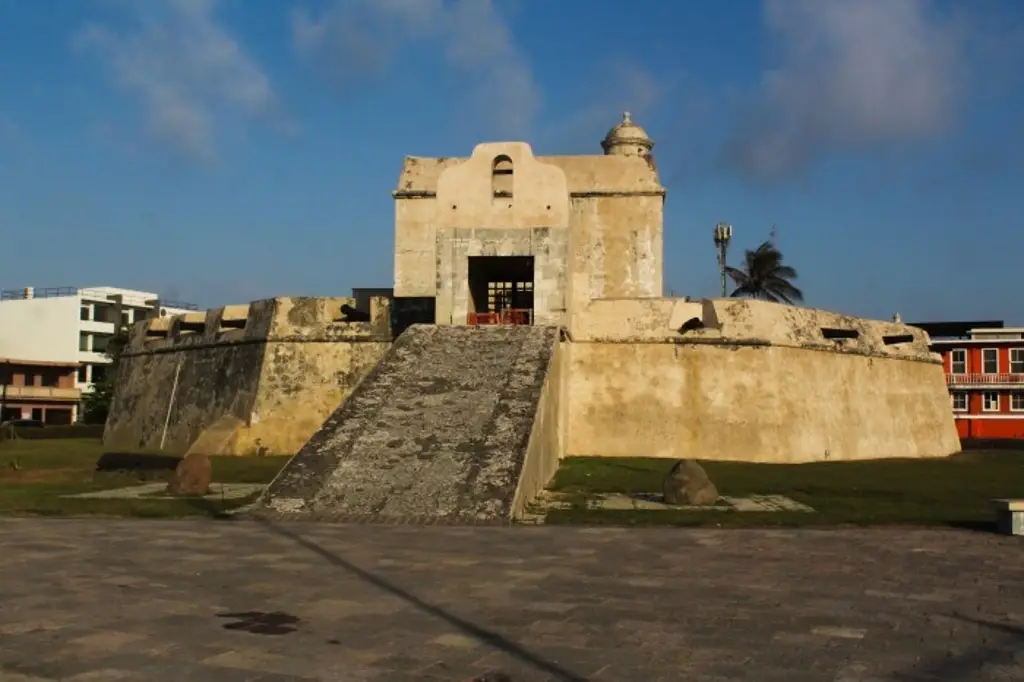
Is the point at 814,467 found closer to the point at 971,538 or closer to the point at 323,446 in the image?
the point at 971,538

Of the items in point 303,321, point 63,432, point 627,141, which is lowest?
point 63,432

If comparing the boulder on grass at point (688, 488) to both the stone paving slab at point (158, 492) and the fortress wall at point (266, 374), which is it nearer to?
the stone paving slab at point (158, 492)

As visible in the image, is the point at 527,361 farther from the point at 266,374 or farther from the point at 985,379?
the point at 985,379

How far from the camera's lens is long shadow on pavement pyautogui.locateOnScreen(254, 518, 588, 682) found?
5125mm

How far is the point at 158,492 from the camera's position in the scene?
14.6 metres

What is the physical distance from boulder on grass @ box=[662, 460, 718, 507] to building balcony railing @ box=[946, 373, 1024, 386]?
39.8 m

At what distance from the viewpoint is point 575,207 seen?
25406 millimetres

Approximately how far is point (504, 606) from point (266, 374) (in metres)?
16.9

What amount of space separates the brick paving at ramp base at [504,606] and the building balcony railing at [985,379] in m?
42.0

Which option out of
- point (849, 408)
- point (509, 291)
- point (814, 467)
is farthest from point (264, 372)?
point (849, 408)

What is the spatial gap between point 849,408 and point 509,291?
8360 mm

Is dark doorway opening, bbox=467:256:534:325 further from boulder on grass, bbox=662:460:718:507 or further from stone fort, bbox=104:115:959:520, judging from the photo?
boulder on grass, bbox=662:460:718:507

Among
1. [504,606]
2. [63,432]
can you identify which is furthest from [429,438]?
[63,432]

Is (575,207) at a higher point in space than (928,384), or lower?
higher
